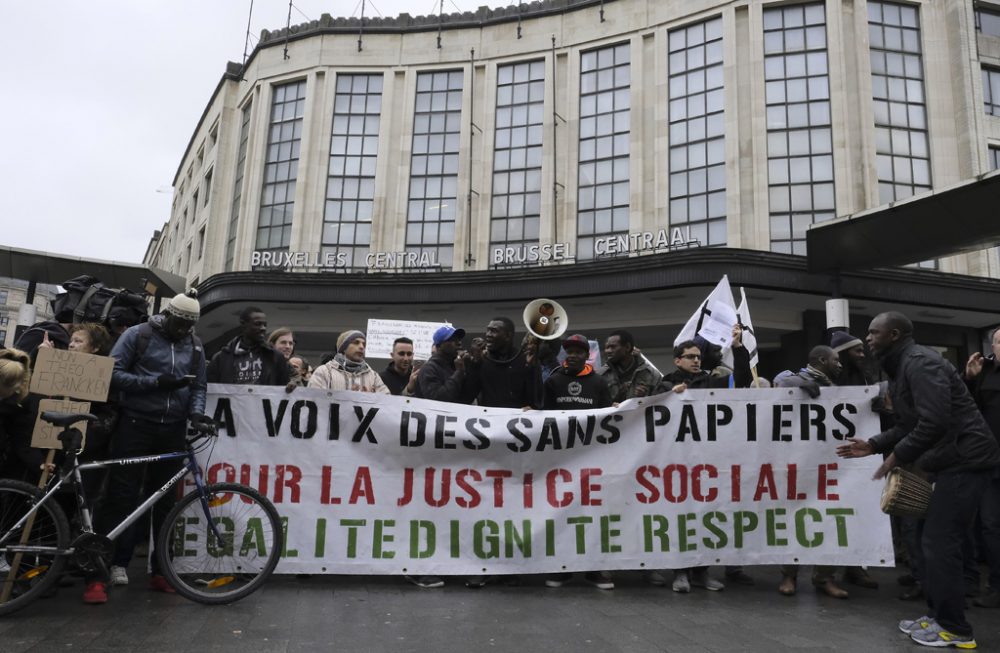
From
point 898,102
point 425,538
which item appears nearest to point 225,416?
point 425,538

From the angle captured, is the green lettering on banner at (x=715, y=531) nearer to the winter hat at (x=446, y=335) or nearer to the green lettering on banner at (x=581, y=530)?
the green lettering on banner at (x=581, y=530)

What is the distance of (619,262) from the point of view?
20125 mm

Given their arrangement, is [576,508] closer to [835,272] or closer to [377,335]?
[377,335]

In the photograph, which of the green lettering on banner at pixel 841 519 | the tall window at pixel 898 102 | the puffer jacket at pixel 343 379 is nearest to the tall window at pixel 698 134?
the tall window at pixel 898 102

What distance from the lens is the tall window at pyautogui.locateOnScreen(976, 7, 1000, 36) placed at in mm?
23531

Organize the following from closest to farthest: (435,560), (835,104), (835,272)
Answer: (435,560)
(835,272)
(835,104)

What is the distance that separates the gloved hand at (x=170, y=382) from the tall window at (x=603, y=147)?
20.0 m

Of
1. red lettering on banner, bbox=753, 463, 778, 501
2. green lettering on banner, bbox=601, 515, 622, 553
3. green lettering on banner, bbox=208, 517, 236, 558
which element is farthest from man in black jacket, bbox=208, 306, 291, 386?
red lettering on banner, bbox=753, 463, 778, 501

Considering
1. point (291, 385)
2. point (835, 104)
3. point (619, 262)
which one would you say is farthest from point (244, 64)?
point (291, 385)

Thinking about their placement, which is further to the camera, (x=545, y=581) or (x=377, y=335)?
(x=377, y=335)

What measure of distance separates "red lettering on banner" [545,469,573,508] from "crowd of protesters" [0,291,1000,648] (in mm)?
568

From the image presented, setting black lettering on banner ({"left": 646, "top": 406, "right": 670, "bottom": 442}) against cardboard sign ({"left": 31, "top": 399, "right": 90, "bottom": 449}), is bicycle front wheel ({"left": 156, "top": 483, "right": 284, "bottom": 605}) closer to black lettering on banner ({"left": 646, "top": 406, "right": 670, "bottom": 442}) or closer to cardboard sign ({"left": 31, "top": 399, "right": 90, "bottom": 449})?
cardboard sign ({"left": 31, "top": 399, "right": 90, "bottom": 449})

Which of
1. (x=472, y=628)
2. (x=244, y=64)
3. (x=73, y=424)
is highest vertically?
(x=244, y=64)

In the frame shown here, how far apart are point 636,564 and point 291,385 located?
299cm
